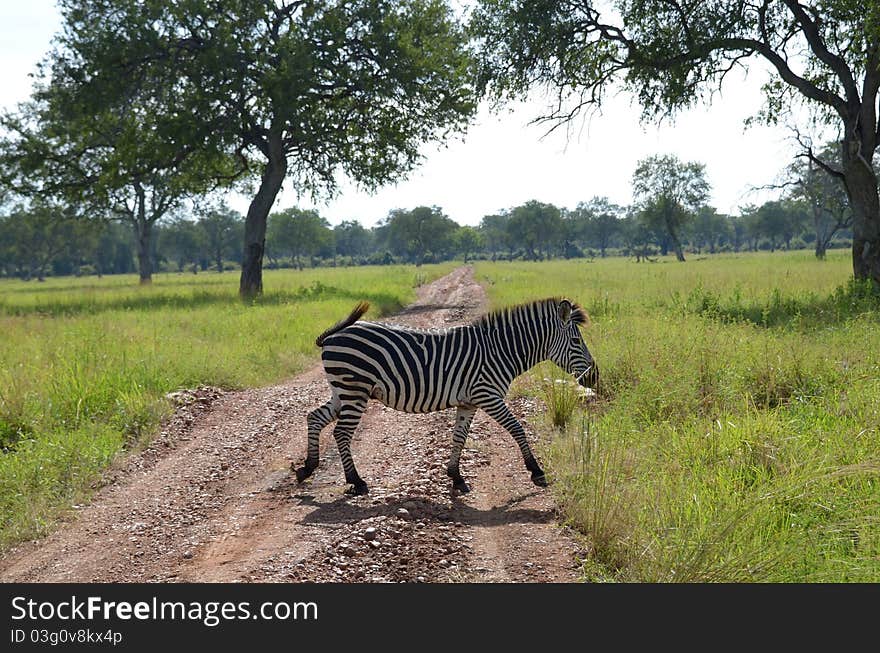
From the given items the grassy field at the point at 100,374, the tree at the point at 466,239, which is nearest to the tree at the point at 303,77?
the grassy field at the point at 100,374

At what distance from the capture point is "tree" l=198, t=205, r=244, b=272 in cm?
10819

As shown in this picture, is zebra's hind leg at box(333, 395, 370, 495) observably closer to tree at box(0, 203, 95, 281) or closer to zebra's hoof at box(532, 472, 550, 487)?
zebra's hoof at box(532, 472, 550, 487)

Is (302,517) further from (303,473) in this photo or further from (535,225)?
(535,225)

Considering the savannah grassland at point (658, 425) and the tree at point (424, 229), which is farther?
the tree at point (424, 229)

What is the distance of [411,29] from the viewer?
81.9 feet

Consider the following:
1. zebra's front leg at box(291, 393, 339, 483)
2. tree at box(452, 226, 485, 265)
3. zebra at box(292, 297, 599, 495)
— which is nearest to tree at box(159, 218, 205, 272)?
tree at box(452, 226, 485, 265)

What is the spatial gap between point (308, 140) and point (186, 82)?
463 cm

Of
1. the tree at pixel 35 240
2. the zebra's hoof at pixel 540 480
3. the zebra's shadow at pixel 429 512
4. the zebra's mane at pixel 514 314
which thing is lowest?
A: the zebra's shadow at pixel 429 512

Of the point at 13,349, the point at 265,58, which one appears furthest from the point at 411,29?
the point at 13,349

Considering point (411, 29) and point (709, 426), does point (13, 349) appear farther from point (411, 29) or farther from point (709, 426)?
point (411, 29)

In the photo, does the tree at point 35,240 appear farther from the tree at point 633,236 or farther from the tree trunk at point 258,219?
the tree at point 633,236

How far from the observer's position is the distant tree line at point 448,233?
7677cm

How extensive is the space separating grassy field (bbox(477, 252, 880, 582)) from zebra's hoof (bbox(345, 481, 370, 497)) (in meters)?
1.79
